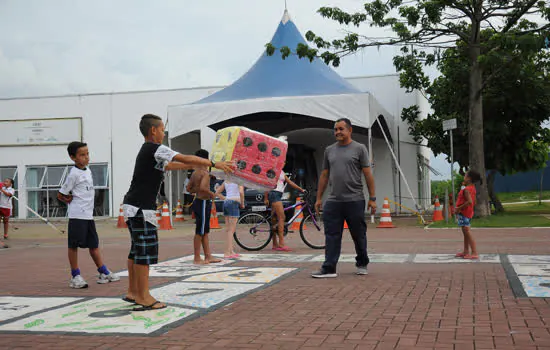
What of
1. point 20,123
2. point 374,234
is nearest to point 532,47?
point 374,234

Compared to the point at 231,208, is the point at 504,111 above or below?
above

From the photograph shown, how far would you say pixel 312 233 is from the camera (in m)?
11.4

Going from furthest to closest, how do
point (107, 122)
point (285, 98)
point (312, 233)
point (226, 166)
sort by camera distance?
point (107, 122) → point (285, 98) → point (312, 233) → point (226, 166)

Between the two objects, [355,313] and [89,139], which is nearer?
[355,313]

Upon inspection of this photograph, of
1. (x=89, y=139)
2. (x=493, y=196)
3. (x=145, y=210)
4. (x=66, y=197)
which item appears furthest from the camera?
(x=89, y=139)

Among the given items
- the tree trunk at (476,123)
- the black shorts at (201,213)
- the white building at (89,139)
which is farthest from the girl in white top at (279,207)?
the white building at (89,139)

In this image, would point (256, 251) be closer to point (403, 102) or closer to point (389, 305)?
point (389, 305)

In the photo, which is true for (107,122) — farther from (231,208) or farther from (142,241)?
(142,241)

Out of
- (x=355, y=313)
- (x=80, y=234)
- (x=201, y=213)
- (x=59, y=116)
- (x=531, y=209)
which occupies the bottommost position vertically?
(x=355, y=313)

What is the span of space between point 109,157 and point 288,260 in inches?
838

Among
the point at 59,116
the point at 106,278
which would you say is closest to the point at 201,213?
the point at 106,278

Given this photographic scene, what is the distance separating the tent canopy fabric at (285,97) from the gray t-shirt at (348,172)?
11081mm

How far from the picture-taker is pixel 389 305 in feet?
18.8

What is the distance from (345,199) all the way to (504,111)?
52.8 ft
